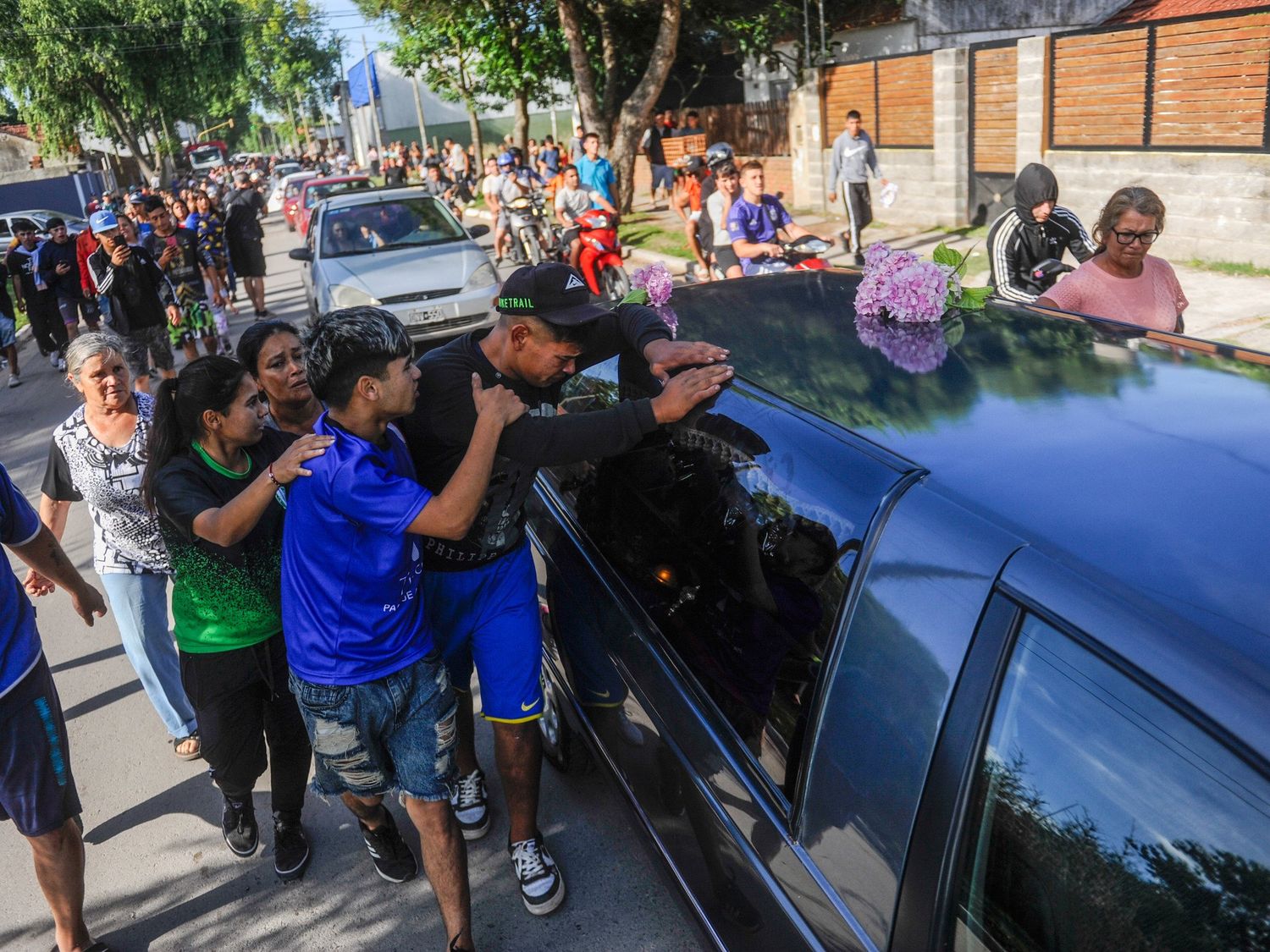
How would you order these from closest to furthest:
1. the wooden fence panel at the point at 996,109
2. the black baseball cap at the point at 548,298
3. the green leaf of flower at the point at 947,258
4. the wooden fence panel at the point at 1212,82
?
the black baseball cap at the point at 548,298
the green leaf of flower at the point at 947,258
the wooden fence panel at the point at 1212,82
the wooden fence panel at the point at 996,109

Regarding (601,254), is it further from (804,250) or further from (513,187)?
(513,187)

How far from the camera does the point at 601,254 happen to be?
1176cm

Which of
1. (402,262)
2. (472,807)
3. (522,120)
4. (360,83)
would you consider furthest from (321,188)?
(360,83)

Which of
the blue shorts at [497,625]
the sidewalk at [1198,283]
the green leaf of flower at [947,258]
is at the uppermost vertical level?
the green leaf of flower at [947,258]

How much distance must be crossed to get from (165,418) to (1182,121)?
37.5 ft

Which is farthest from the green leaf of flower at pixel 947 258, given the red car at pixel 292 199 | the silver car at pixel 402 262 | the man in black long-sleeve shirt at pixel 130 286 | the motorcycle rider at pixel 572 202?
the red car at pixel 292 199

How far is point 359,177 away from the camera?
926 inches

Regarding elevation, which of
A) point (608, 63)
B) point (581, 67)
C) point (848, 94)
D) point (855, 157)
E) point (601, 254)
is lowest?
point (601, 254)

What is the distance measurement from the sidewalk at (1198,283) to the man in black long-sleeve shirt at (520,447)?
115 inches

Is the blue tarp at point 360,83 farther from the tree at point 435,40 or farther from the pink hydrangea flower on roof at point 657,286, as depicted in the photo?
the pink hydrangea flower on roof at point 657,286

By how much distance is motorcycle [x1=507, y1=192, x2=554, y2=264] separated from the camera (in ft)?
51.9

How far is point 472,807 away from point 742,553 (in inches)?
73.6

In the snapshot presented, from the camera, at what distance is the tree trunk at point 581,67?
60.5ft

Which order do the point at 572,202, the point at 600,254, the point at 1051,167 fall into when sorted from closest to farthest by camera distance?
A: the point at 600,254
the point at 572,202
the point at 1051,167
